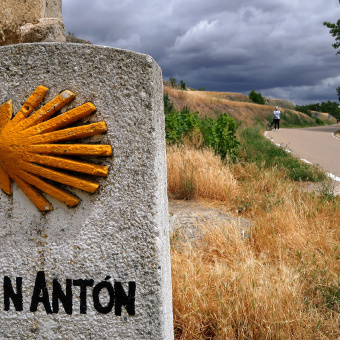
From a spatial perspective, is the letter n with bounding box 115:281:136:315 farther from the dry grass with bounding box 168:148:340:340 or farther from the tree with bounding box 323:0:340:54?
the tree with bounding box 323:0:340:54

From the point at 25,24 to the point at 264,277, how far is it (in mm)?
2374

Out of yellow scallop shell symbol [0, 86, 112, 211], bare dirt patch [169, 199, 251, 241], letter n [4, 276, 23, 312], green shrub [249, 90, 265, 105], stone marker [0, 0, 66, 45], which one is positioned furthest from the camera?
green shrub [249, 90, 265, 105]

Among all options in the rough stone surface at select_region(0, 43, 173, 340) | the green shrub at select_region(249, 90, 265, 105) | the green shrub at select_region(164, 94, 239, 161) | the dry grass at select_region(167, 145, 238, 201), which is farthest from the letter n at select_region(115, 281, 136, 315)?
the green shrub at select_region(249, 90, 265, 105)

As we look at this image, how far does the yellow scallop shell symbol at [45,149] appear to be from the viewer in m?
1.43

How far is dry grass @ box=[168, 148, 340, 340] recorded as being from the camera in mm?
2064

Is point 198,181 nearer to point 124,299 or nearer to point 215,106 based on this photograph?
point 124,299

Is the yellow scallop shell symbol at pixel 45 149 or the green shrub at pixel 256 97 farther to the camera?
the green shrub at pixel 256 97

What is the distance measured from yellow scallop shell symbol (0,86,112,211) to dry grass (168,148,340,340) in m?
1.06

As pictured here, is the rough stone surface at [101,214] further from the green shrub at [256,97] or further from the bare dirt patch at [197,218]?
the green shrub at [256,97]

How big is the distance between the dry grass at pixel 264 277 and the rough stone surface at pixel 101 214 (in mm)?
700

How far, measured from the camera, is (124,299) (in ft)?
4.87

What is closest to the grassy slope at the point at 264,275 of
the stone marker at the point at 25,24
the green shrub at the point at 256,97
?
the stone marker at the point at 25,24

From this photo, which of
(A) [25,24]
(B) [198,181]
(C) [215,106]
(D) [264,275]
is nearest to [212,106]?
(C) [215,106]

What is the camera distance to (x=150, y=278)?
A: 1.47m
